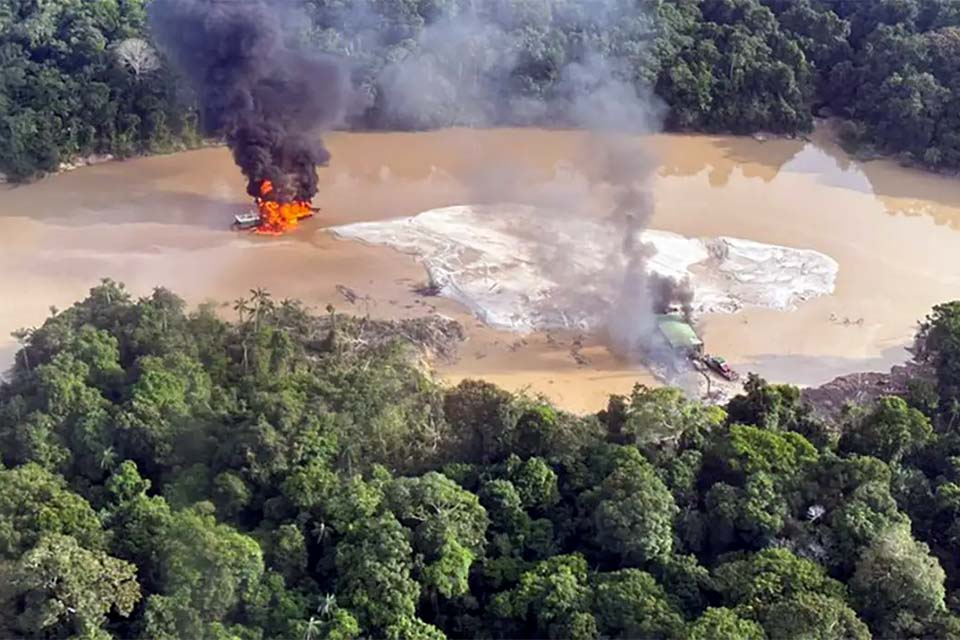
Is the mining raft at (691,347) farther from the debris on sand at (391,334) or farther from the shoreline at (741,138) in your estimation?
the shoreline at (741,138)

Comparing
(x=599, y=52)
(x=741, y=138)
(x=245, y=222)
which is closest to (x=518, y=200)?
(x=245, y=222)

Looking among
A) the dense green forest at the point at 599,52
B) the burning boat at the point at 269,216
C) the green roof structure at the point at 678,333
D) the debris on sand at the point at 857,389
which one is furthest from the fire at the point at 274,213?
the debris on sand at the point at 857,389

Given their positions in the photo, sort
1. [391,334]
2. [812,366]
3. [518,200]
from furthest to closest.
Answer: [518,200] → [812,366] → [391,334]

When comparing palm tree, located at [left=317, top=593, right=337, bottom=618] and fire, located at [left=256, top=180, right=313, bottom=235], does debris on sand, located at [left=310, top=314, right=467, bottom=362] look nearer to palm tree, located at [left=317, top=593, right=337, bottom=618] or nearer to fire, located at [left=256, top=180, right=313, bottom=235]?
fire, located at [left=256, top=180, right=313, bottom=235]

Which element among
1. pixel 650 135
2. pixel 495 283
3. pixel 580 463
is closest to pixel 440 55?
pixel 650 135

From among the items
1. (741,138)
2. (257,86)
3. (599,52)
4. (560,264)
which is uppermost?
(599,52)

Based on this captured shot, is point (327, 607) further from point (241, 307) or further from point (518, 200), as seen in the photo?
point (518, 200)

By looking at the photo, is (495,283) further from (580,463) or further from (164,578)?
(164,578)
